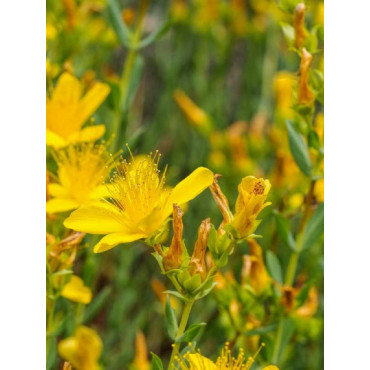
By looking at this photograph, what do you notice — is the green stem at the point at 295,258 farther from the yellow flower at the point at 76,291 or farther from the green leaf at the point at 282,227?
the yellow flower at the point at 76,291

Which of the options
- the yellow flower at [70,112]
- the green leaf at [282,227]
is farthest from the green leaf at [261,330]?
the yellow flower at [70,112]

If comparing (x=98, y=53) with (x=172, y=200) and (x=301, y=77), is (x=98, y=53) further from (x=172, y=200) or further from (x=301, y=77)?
(x=172, y=200)

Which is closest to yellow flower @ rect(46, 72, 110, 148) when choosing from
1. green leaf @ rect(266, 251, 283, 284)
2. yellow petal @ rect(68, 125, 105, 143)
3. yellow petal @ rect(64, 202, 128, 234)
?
yellow petal @ rect(68, 125, 105, 143)

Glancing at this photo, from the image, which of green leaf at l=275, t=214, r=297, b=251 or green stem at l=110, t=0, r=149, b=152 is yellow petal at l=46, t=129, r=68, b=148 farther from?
green leaf at l=275, t=214, r=297, b=251

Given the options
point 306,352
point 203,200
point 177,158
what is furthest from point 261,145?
point 306,352

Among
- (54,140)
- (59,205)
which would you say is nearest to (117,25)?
(54,140)

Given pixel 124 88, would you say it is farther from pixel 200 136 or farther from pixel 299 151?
pixel 200 136
